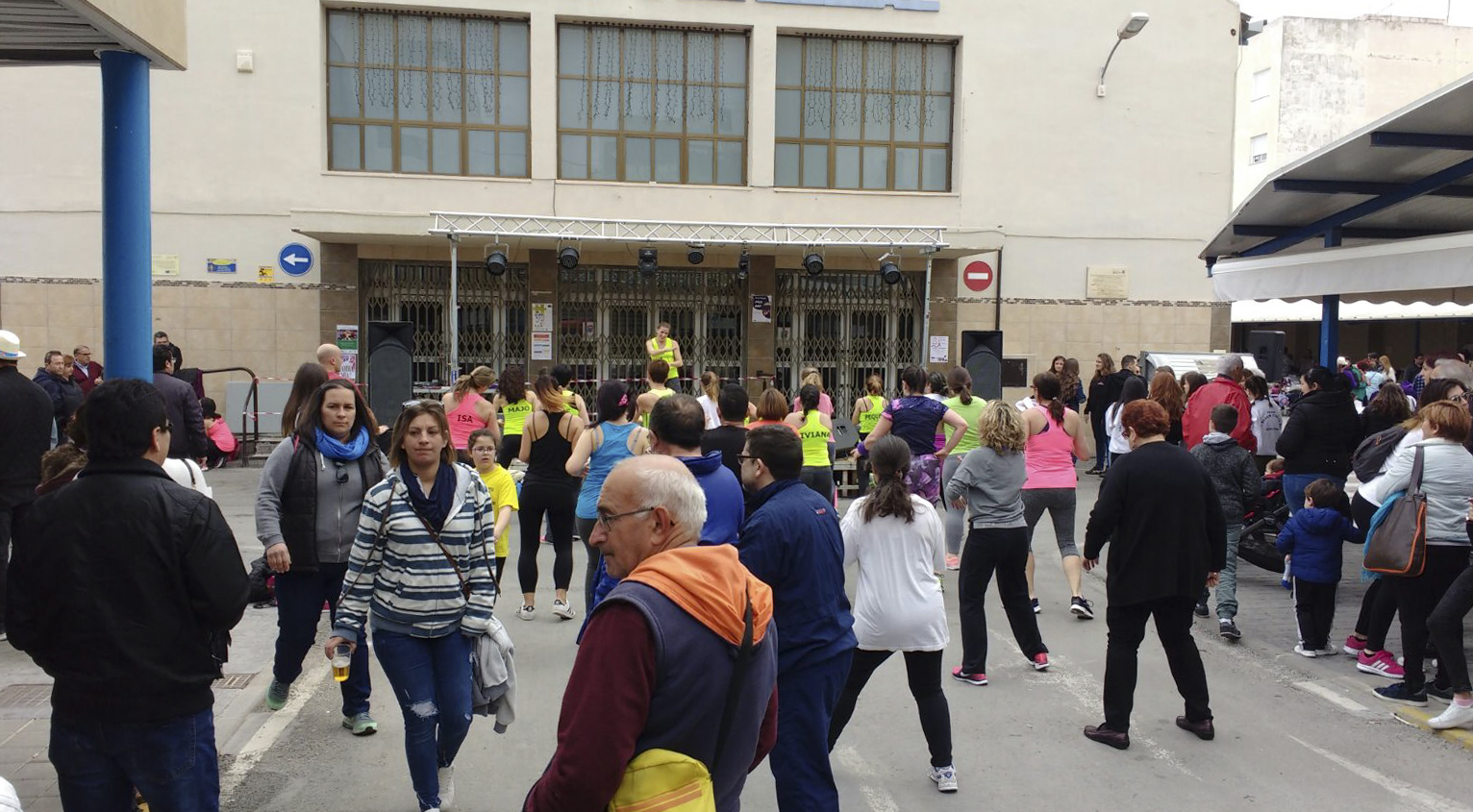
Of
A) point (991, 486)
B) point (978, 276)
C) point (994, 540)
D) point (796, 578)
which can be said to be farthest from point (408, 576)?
point (978, 276)

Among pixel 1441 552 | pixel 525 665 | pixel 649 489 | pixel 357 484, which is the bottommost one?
pixel 525 665

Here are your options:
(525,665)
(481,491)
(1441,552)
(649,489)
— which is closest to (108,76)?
(481,491)

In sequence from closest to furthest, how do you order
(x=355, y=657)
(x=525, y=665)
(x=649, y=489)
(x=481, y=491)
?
(x=649, y=489)
(x=481, y=491)
(x=355, y=657)
(x=525, y=665)

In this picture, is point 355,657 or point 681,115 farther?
point 681,115

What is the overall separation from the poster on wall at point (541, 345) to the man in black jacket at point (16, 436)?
11.2 meters

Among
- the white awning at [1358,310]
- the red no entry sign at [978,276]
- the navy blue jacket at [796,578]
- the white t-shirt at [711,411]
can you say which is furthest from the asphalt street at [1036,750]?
the white awning at [1358,310]

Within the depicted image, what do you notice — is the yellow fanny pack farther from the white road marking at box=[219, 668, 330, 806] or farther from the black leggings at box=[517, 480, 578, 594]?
the black leggings at box=[517, 480, 578, 594]

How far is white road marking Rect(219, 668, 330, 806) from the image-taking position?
501cm

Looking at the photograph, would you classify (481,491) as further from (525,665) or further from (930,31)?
(930,31)

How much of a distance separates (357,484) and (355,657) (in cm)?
97

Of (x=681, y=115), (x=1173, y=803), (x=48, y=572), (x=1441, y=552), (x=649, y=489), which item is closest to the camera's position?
(x=649, y=489)

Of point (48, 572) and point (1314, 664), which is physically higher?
point (48, 572)

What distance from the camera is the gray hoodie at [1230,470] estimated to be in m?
7.94

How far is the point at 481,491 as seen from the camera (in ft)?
15.5
